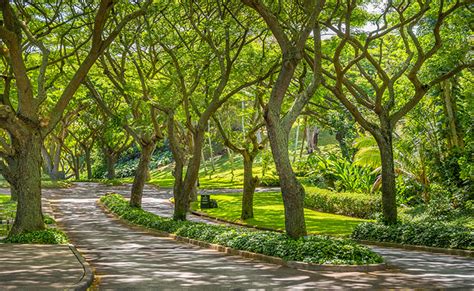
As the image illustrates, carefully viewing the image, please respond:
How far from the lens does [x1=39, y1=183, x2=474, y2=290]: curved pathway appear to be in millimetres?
11547

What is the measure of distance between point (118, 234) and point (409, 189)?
50.6 feet

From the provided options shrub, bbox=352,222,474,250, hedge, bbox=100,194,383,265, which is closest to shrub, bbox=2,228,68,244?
hedge, bbox=100,194,383,265

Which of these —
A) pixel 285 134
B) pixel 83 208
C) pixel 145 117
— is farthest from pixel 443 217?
pixel 83 208

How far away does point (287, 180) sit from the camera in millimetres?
15914

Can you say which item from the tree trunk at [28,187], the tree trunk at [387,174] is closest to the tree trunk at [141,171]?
the tree trunk at [28,187]

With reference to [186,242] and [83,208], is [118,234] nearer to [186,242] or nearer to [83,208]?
[186,242]

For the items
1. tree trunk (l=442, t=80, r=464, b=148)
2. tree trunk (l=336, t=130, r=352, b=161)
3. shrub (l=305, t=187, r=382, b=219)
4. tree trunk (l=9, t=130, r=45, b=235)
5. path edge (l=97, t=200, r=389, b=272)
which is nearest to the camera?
path edge (l=97, t=200, r=389, b=272)

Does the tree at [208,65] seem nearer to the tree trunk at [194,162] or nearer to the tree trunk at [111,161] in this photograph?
the tree trunk at [194,162]

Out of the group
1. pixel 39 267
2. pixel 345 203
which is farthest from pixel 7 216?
pixel 345 203

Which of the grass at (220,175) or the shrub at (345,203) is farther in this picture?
the grass at (220,175)

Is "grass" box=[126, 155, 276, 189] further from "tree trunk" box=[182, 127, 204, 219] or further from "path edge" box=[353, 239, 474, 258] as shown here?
"path edge" box=[353, 239, 474, 258]

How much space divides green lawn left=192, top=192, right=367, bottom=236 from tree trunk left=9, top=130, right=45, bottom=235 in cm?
1122

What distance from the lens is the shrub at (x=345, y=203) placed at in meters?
30.6

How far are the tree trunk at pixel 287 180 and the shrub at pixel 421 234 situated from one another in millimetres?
5033
